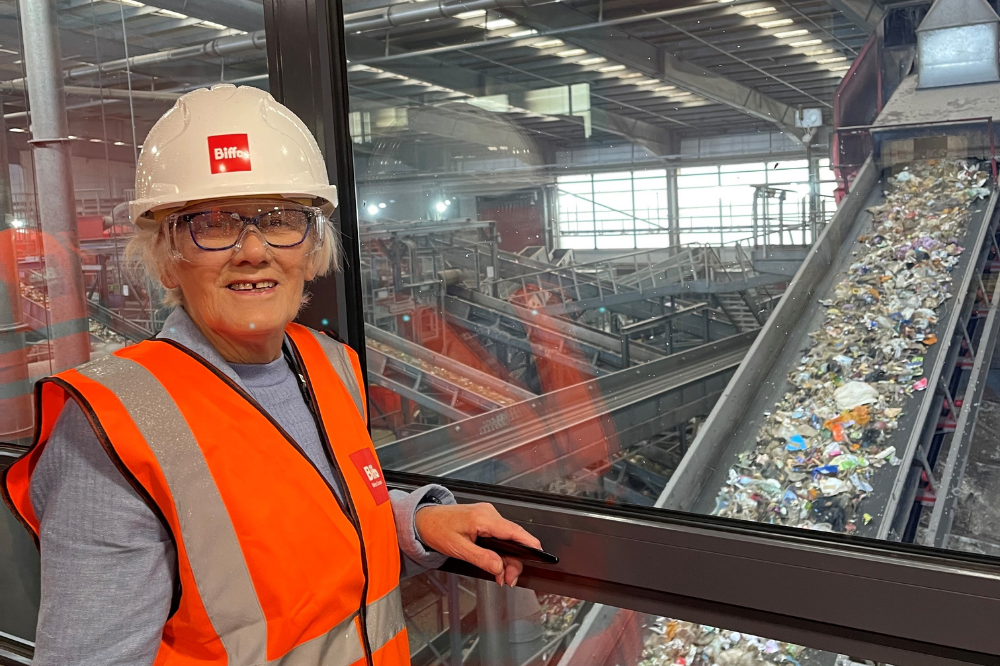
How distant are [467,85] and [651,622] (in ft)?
5.13

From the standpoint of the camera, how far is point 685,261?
1817mm

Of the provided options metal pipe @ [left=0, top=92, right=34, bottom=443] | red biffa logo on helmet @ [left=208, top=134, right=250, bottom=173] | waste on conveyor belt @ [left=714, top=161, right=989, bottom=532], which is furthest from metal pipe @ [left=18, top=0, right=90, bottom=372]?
waste on conveyor belt @ [left=714, top=161, right=989, bottom=532]

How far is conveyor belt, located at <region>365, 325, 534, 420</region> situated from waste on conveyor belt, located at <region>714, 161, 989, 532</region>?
0.88 metres

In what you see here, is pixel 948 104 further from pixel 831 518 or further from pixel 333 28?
pixel 333 28

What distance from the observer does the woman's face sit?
1.05 metres

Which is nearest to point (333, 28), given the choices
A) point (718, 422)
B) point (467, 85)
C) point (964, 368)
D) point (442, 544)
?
point (467, 85)

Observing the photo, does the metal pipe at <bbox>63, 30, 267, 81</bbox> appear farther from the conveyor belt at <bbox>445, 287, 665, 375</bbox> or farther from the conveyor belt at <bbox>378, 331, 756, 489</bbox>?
the conveyor belt at <bbox>378, 331, 756, 489</bbox>

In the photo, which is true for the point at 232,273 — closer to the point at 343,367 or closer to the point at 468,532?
the point at 343,367

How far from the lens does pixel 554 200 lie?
82.0 inches

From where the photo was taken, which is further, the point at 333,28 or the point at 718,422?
the point at 718,422

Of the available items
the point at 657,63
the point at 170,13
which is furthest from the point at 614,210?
the point at 170,13

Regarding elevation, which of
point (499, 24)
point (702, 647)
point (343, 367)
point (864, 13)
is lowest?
point (702, 647)

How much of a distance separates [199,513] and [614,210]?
1265 millimetres

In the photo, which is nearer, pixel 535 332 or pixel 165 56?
pixel 535 332
